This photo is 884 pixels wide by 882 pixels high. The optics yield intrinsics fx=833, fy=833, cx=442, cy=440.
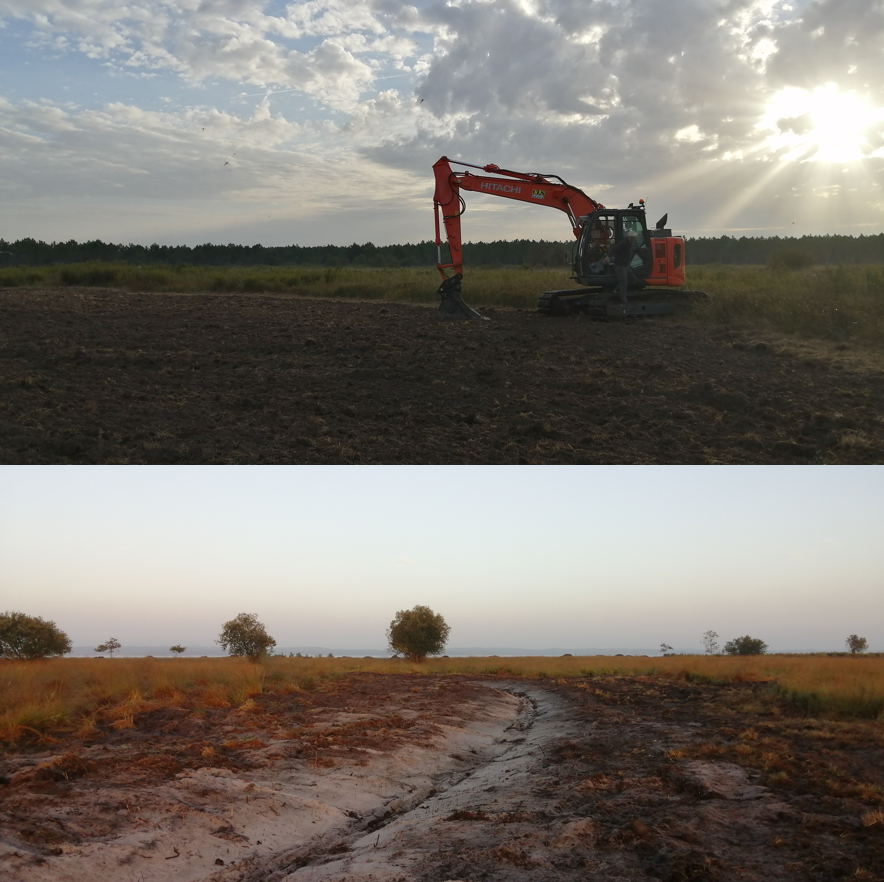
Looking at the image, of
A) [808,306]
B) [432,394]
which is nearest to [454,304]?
[432,394]

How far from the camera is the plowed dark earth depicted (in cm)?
1071

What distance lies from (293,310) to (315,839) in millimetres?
20382

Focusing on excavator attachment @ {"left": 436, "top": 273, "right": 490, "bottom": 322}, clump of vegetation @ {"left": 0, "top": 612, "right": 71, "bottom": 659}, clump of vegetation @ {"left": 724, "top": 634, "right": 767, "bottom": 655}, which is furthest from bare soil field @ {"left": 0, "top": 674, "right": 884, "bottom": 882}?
clump of vegetation @ {"left": 724, "top": 634, "right": 767, "bottom": 655}

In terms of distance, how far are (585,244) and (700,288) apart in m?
5.99

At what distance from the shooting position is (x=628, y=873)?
461 centimetres

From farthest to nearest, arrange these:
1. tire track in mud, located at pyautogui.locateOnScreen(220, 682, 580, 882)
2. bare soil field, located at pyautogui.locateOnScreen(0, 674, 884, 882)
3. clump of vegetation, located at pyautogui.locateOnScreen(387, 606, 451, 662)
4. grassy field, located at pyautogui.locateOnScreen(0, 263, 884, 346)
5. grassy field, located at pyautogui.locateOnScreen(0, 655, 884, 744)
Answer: clump of vegetation, located at pyautogui.locateOnScreen(387, 606, 451, 662), grassy field, located at pyautogui.locateOnScreen(0, 263, 884, 346), grassy field, located at pyautogui.locateOnScreen(0, 655, 884, 744), tire track in mud, located at pyautogui.locateOnScreen(220, 682, 580, 882), bare soil field, located at pyautogui.locateOnScreen(0, 674, 884, 882)

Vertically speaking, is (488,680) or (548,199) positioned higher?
(548,199)

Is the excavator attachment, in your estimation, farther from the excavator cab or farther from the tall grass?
the tall grass

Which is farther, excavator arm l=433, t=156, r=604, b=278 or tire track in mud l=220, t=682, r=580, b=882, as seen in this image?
excavator arm l=433, t=156, r=604, b=278

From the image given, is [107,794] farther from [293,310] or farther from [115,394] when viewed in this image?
[293,310]

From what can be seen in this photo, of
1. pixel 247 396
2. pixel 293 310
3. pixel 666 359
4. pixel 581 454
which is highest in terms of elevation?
pixel 293 310

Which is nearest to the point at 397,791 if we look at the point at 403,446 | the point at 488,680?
the point at 403,446

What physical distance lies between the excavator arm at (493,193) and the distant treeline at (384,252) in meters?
33.8

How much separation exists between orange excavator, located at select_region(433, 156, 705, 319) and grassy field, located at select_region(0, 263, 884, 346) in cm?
153
